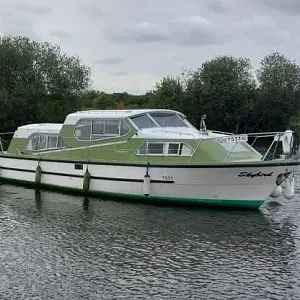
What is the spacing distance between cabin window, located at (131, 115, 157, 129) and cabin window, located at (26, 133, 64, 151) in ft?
12.8

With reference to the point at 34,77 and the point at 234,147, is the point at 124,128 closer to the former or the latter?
the point at 234,147

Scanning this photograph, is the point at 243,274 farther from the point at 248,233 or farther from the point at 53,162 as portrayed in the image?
the point at 53,162

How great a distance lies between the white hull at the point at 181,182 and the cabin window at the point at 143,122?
6.28 feet

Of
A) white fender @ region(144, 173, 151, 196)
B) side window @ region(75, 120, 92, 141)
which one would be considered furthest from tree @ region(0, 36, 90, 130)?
white fender @ region(144, 173, 151, 196)

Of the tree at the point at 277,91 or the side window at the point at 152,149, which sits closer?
A: the side window at the point at 152,149

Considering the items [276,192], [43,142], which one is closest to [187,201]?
Result: [276,192]

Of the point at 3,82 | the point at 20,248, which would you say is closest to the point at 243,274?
the point at 20,248

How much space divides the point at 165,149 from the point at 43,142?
6.99 metres

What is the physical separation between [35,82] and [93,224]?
34726 mm

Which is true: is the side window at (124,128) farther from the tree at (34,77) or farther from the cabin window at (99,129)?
the tree at (34,77)

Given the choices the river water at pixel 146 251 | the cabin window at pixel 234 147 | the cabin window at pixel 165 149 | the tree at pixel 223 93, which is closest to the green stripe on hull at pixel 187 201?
the river water at pixel 146 251

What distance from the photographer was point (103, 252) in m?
13.4

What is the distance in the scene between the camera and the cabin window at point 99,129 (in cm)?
2088

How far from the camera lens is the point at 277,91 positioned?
56.0m
